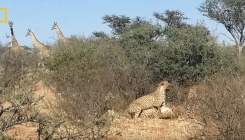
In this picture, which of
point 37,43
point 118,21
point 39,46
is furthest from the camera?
point 118,21

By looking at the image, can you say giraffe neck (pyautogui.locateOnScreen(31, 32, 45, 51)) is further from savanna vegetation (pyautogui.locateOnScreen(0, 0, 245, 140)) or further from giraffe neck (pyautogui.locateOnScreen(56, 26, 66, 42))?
savanna vegetation (pyautogui.locateOnScreen(0, 0, 245, 140))

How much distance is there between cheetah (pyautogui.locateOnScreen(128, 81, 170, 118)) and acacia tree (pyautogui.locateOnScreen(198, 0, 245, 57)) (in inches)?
652

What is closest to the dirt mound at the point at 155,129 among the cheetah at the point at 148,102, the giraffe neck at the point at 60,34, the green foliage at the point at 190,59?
the cheetah at the point at 148,102

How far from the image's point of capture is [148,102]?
11211mm

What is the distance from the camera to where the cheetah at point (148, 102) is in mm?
11062

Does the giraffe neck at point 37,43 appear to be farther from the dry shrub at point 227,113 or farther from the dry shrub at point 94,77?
the dry shrub at point 227,113

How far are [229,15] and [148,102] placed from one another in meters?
17.7

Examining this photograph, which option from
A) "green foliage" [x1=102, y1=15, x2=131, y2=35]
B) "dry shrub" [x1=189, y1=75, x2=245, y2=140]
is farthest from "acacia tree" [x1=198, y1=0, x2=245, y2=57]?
"dry shrub" [x1=189, y1=75, x2=245, y2=140]

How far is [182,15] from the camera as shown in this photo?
3038 cm

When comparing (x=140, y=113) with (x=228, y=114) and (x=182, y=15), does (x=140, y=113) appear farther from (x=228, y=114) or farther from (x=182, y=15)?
(x=182, y=15)

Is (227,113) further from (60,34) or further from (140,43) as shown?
(60,34)

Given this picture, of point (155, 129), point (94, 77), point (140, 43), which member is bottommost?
point (155, 129)

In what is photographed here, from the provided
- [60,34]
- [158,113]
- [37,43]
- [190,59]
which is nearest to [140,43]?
[190,59]

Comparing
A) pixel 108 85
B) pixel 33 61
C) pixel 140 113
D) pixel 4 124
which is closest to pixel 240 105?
pixel 4 124
